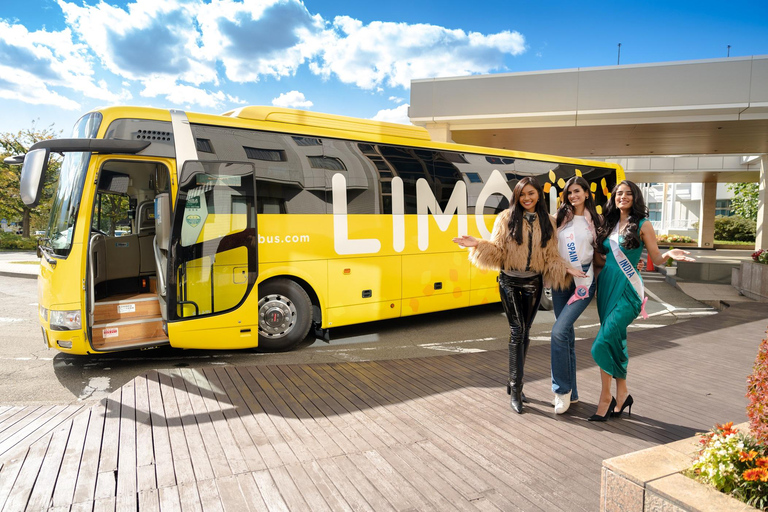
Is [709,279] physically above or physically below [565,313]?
below

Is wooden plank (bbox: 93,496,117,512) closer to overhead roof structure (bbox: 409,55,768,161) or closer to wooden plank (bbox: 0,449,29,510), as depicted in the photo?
wooden plank (bbox: 0,449,29,510)

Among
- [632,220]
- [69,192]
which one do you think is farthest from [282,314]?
[632,220]

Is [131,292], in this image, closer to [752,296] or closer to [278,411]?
[278,411]

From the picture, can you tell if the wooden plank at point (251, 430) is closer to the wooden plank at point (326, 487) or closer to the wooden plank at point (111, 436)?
the wooden plank at point (326, 487)

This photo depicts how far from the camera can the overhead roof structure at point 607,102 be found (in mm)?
13328

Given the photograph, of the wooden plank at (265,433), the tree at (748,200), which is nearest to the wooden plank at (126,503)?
the wooden plank at (265,433)

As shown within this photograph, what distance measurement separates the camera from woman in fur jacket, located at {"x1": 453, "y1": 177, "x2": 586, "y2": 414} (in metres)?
4.13

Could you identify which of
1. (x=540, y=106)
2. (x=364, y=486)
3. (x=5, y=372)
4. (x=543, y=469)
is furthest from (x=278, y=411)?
(x=540, y=106)

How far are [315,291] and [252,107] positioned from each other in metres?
2.79

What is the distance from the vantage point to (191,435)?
12.3ft

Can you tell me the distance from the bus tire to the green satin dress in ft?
13.8

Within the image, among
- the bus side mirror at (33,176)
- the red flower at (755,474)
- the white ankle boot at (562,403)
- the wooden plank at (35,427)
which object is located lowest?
the wooden plank at (35,427)

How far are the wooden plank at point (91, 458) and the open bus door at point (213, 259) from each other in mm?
1968

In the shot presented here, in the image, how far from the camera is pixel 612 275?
400 cm
